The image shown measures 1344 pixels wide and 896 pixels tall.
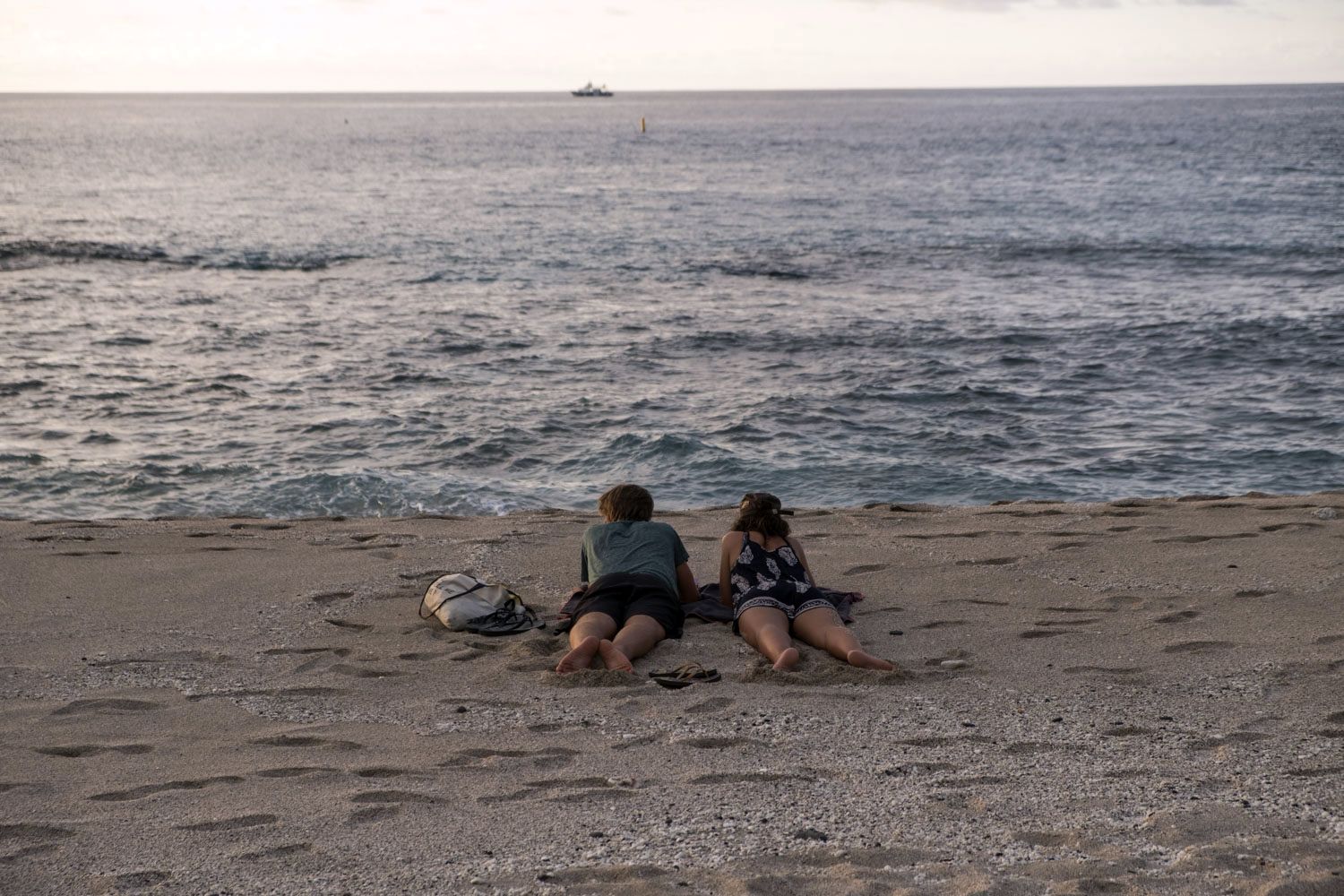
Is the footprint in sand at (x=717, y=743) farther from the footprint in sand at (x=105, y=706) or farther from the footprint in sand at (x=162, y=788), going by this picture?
the footprint in sand at (x=105, y=706)

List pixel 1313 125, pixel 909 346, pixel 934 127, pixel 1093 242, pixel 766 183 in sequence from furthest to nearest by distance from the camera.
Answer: pixel 934 127 → pixel 1313 125 → pixel 766 183 → pixel 1093 242 → pixel 909 346

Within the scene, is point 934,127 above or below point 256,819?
above

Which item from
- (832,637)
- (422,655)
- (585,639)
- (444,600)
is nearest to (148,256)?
(444,600)

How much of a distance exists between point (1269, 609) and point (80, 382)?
15.0 m

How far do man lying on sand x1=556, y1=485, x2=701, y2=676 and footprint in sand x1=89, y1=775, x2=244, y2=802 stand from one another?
178 cm

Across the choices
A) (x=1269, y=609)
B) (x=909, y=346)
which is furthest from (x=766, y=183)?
(x=1269, y=609)

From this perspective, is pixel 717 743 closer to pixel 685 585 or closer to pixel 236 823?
pixel 685 585

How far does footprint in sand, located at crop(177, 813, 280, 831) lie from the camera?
4.32 meters

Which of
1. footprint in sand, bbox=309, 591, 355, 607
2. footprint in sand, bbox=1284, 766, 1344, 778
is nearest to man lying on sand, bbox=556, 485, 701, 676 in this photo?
footprint in sand, bbox=309, 591, 355, 607

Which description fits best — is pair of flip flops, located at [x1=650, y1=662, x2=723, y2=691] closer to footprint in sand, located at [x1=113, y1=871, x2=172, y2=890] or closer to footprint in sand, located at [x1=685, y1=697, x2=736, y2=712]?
footprint in sand, located at [x1=685, y1=697, x2=736, y2=712]

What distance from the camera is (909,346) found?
1830 centimetres

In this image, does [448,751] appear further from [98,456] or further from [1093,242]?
[1093,242]

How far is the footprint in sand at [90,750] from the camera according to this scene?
4.99 metres

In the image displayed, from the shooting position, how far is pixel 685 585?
22.9 feet
